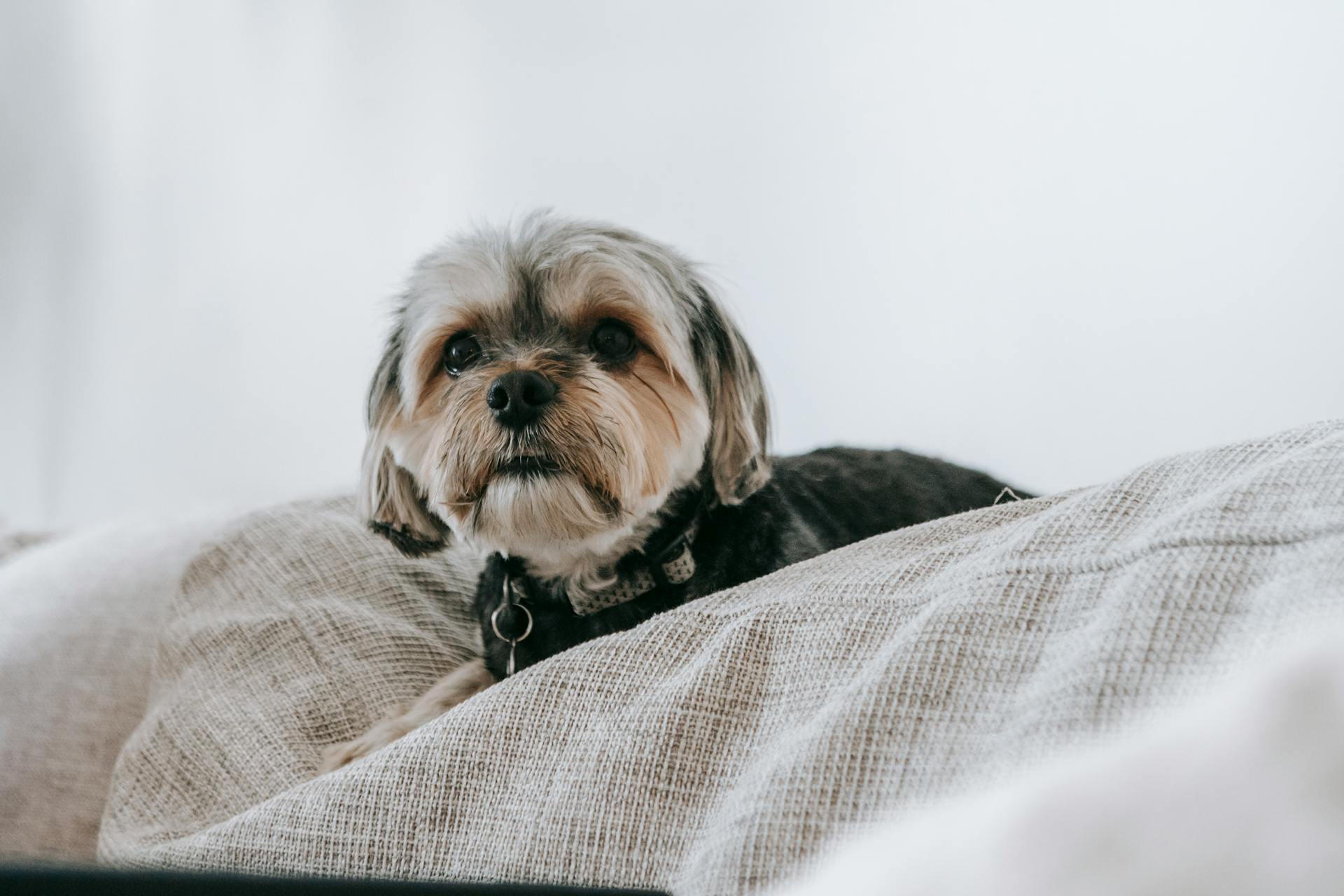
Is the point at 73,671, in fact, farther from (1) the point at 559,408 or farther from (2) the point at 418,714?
(1) the point at 559,408

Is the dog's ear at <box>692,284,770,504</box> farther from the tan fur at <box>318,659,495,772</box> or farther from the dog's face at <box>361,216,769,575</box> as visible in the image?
the tan fur at <box>318,659,495,772</box>

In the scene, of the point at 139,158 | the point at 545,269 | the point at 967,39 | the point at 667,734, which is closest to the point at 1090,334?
the point at 967,39

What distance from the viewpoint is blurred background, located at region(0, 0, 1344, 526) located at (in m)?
2.28

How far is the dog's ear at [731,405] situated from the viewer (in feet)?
5.10

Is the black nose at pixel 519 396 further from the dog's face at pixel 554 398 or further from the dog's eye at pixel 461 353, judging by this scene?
the dog's eye at pixel 461 353

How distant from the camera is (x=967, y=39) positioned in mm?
2449

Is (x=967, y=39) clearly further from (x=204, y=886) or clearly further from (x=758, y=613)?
(x=204, y=886)

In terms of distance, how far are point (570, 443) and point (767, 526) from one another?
1.20 ft

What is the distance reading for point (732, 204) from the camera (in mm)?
2721

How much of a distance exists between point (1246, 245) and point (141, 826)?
2.38 m

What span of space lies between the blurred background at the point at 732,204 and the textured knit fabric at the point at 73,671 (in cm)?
58

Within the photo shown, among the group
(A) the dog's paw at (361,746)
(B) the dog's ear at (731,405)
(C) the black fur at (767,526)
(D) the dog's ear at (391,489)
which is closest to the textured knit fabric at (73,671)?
(D) the dog's ear at (391,489)

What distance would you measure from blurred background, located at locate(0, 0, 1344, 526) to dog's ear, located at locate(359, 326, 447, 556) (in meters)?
0.21

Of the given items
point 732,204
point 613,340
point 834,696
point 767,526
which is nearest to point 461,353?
point 613,340
